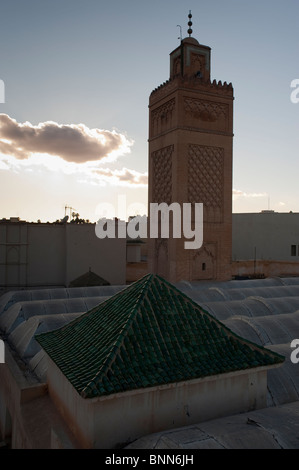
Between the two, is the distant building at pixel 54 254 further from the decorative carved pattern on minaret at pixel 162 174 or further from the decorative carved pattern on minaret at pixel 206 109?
the decorative carved pattern on minaret at pixel 206 109

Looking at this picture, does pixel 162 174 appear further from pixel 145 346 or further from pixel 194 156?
pixel 145 346

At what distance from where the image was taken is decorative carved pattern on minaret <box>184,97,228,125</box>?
61.4ft

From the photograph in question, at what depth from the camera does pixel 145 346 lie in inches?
233

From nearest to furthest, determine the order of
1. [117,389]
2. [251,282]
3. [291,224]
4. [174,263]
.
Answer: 1. [117,389]
2. [174,263]
3. [251,282]
4. [291,224]

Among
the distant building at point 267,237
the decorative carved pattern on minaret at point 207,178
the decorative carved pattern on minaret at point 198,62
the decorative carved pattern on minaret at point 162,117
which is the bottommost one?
the distant building at point 267,237

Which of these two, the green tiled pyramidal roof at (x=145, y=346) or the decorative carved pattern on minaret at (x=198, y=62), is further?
the decorative carved pattern on minaret at (x=198, y=62)

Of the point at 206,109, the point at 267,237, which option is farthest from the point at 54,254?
the point at 267,237

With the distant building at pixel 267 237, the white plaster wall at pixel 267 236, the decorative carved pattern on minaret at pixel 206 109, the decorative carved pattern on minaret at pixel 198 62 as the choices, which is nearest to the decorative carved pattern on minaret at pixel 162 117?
the decorative carved pattern on minaret at pixel 206 109

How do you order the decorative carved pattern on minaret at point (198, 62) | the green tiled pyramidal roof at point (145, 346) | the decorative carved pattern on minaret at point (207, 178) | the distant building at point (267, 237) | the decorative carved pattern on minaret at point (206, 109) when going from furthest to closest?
the distant building at point (267, 237), the decorative carved pattern on minaret at point (198, 62), the decorative carved pattern on minaret at point (207, 178), the decorative carved pattern on minaret at point (206, 109), the green tiled pyramidal roof at point (145, 346)

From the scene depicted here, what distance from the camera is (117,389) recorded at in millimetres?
5141

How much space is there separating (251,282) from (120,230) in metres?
8.07

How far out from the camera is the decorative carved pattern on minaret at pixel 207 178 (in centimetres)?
1884

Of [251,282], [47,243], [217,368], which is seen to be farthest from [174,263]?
[217,368]

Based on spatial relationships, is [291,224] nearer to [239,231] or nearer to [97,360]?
[239,231]
